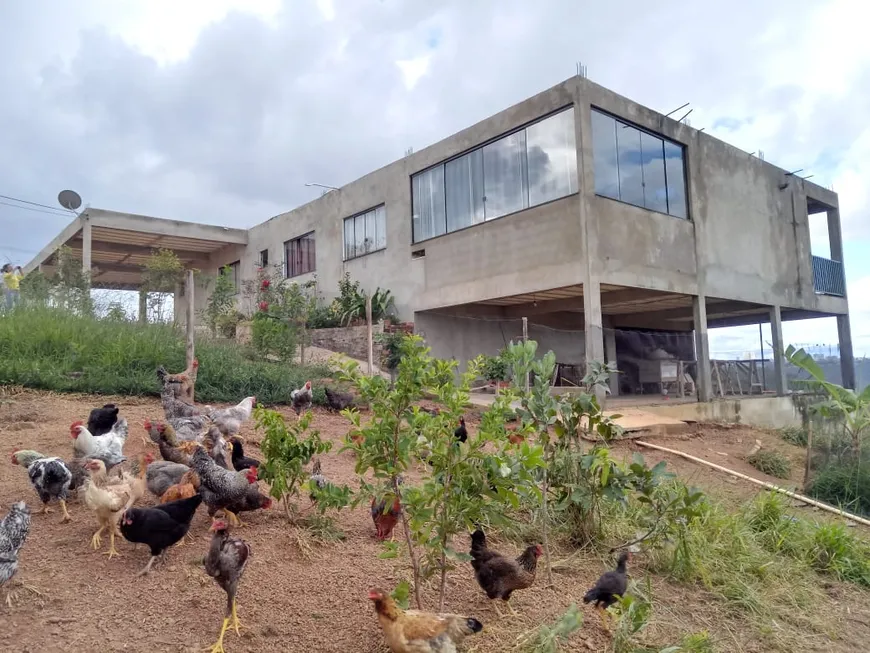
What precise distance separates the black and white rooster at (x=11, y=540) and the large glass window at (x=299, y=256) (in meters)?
16.0

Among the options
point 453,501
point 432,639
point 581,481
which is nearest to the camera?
point 432,639

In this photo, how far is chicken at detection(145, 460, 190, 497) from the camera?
4281 mm

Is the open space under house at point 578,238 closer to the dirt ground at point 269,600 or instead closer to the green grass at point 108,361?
the green grass at point 108,361

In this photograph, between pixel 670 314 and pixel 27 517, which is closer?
pixel 27 517

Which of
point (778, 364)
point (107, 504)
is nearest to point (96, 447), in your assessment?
point (107, 504)

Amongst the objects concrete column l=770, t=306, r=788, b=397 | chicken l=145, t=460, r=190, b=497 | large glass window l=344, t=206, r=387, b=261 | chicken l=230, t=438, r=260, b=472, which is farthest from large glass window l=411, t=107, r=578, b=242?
chicken l=145, t=460, r=190, b=497

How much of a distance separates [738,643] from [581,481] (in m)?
1.28

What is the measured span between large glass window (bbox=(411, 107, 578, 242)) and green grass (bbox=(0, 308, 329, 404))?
6.32 m

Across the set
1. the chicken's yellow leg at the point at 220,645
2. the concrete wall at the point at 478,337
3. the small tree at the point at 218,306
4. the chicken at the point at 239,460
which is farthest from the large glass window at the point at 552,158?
the chicken's yellow leg at the point at 220,645

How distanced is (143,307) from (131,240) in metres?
8.96

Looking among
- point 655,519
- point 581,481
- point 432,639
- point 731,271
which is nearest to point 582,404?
point 581,481

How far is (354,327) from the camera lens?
1466 centimetres

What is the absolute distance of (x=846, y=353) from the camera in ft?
61.7

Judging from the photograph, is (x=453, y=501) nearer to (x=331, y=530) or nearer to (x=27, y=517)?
(x=331, y=530)
